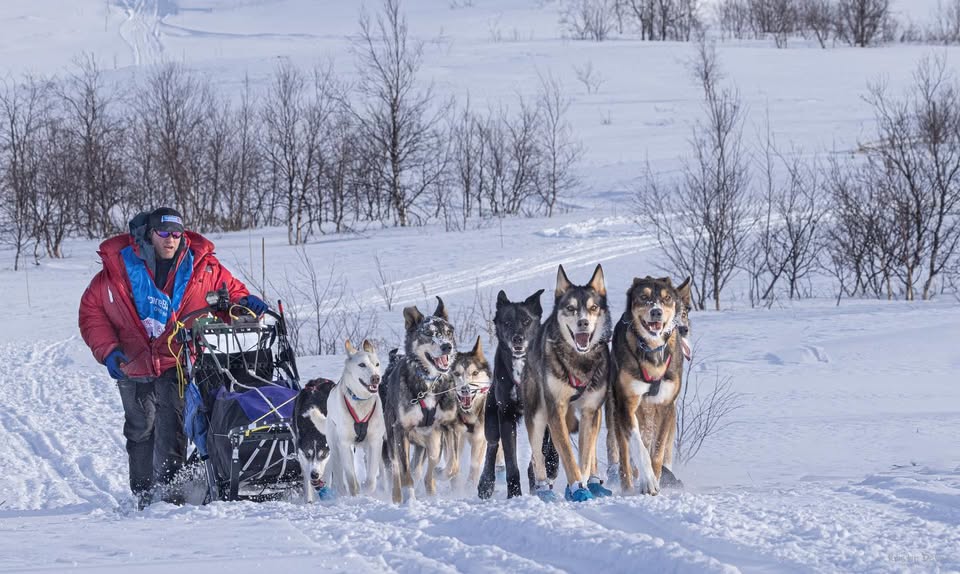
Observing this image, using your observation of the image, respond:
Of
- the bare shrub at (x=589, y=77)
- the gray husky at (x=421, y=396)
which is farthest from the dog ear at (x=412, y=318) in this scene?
→ the bare shrub at (x=589, y=77)

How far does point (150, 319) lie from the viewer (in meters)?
5.92

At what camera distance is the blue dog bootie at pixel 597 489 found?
4.90 metres

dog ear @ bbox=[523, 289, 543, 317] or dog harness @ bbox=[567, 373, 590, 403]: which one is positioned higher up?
dog ear @ bbox=[523, 289, 543, 317]

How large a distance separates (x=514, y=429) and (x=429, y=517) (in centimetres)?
116

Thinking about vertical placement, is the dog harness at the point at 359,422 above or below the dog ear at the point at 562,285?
below

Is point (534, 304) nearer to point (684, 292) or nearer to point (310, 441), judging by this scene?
point (684, 292)

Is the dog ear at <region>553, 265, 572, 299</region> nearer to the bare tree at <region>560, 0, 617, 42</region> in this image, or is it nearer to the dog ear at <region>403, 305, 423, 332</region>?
the dog ear at <region>403, 305, 423, 332</region>

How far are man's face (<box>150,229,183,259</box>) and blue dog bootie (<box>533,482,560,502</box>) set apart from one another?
101 inches

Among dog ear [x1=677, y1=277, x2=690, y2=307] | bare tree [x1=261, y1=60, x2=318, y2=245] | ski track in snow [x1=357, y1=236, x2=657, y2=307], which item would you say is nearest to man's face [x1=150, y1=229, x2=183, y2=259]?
dog ear [x1=677, y1=277, x2=690, y2=307]

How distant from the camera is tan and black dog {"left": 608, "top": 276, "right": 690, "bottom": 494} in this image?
495 cm

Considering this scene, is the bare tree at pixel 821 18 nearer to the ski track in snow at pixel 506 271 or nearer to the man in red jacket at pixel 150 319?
the ski track in snow at pixel 506 271

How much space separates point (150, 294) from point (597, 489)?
2.89 meters

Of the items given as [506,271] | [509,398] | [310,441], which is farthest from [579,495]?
[506,271]

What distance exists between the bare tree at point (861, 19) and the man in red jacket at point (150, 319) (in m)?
54.0
